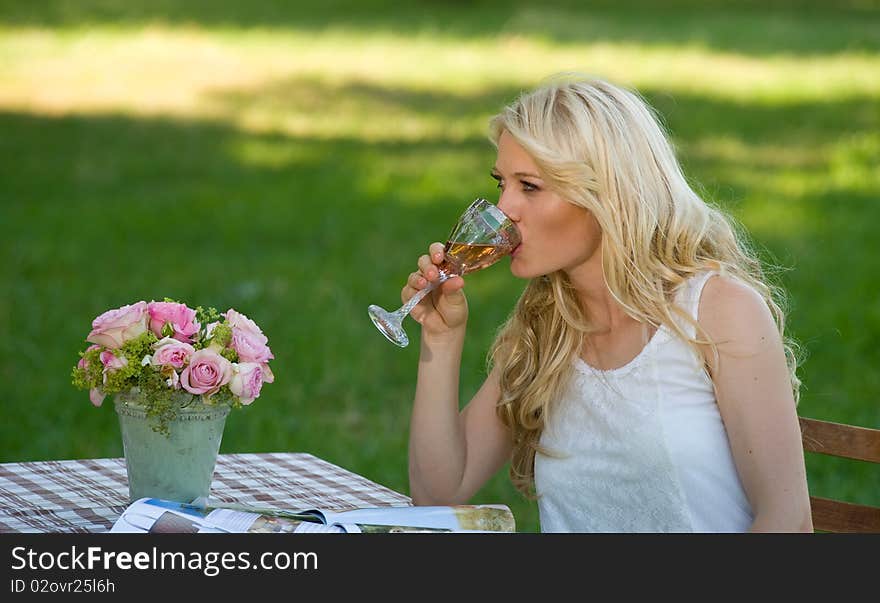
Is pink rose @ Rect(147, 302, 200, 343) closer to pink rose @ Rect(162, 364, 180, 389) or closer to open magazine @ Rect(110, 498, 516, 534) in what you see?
pink rose @ Rect(162, 364, 180, 389)

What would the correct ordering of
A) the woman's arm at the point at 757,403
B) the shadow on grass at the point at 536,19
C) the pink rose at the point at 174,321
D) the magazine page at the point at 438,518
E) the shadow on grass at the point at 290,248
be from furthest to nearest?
the shadow on grass at the point at 536,19 < the shadow on grass at the point at 290,248 < the woman's arm at the point at 757,403 < the pink rose at the point at 174,321 < the magazine page at the point at 438,518

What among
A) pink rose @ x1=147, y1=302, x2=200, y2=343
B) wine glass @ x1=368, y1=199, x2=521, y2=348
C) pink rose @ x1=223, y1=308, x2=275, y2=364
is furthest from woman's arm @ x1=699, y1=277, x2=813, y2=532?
pink rose @ x1=147, y1=302, x2=200, y2=343

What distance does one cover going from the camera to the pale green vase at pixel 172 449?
2.60m

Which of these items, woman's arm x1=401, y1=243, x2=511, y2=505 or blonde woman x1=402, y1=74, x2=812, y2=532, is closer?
blonde woman x1=402, y1=74, x2=812, y2=532

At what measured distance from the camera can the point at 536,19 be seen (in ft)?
85.4

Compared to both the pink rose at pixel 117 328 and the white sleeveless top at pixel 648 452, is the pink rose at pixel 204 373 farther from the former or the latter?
the white sleeveless top at pixel 648 452

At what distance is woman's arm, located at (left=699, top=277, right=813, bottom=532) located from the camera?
2.75 m

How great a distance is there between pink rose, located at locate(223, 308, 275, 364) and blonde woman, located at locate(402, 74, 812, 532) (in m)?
0.42

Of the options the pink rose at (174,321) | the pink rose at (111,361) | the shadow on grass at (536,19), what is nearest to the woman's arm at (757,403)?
the pink rose at (174,321)

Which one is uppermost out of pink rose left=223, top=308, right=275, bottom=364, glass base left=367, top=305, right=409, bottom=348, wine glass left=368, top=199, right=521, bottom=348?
wine glass left=368, top=199, right=521, bottom=348

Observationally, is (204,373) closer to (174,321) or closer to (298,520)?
(174,321)

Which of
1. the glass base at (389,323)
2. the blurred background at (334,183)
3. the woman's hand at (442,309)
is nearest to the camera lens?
the glass base at (389,323)

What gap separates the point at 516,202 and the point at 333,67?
54.9ft

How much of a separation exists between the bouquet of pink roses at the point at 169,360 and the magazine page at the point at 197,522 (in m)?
0.18
